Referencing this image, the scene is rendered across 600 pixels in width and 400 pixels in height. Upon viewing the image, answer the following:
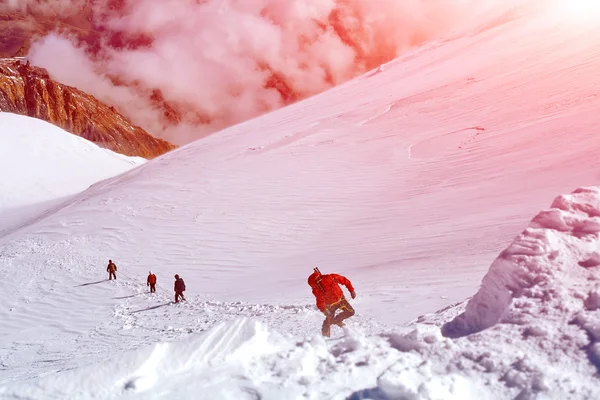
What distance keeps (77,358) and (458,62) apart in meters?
34.3

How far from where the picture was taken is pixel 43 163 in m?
61.9

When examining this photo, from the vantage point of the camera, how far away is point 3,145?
64.4 metres

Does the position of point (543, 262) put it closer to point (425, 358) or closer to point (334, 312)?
point (425, 358)

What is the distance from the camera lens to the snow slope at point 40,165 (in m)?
50.2

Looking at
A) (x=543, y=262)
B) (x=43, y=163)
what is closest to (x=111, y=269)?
(x=543, y=262)

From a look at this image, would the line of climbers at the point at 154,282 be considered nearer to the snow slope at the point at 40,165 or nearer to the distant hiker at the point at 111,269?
the distant hiker at the point at 111,269

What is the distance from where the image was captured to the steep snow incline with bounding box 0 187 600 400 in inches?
148

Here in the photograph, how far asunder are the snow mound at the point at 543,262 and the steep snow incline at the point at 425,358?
10 mm

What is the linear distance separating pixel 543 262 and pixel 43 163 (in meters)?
66.9

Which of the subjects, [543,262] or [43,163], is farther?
[43,163]

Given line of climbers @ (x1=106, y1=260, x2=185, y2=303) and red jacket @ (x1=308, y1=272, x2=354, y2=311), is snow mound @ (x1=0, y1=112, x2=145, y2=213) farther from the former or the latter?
red jacket @ (x1=308, y1=272, x2=354, y2=311)

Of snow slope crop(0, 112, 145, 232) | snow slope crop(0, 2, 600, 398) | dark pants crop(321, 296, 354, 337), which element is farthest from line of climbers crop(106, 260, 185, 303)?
snow slope crop(0, 112, 145, 232)

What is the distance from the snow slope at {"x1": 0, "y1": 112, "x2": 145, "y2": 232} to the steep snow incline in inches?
1625

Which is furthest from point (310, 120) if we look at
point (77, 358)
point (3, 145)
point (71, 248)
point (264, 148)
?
point (3, 145)
